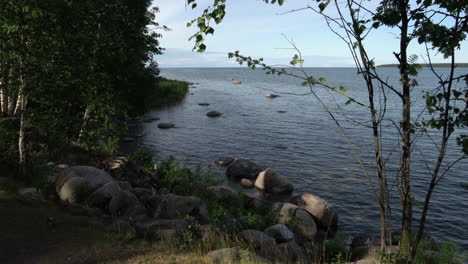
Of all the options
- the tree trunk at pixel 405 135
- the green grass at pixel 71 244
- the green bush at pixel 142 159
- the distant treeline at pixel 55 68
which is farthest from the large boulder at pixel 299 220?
the tree trunk at pixel 405 135

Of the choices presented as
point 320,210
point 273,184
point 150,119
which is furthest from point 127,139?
point 320,210

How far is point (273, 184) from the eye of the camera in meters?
19.2

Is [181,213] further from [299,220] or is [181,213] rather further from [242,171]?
[242,171]

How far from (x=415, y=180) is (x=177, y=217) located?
16.4m

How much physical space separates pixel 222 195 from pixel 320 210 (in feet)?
15.3

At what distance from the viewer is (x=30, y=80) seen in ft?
37.2

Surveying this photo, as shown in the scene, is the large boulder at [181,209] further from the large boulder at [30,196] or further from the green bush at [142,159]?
the green bush at [142,159]

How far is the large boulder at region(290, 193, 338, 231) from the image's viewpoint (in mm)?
15098

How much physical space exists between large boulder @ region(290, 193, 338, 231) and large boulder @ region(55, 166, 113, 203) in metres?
8.96

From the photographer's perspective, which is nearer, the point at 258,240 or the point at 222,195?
the point at 258,240

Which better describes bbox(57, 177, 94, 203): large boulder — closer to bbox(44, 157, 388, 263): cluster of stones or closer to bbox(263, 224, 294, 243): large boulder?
bbox(44, 157, 388, 263): cluster of stones

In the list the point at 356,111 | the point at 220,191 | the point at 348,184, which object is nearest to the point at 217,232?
the point at 220,191

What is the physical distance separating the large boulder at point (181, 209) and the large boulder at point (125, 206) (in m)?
0.68

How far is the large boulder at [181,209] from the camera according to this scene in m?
10.7
